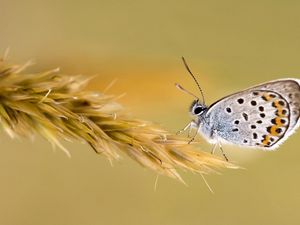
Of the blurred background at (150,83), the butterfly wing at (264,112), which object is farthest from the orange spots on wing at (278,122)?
the blurred background at (150,83)

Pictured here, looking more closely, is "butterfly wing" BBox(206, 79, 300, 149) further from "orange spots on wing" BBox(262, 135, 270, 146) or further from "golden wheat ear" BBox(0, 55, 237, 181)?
"golden wheat ear" BBox(0, 55, 237, 181)

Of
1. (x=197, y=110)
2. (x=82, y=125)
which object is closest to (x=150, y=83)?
(x=197, y=110)

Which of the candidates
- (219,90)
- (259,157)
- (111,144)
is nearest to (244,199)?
(259,157)

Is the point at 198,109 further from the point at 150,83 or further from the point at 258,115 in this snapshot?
the point at 150,83

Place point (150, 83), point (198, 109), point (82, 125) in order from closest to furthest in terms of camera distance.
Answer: point (82, 125) < point (198, 109) < point (150, 83)

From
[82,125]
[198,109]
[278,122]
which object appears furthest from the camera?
[198,109]
